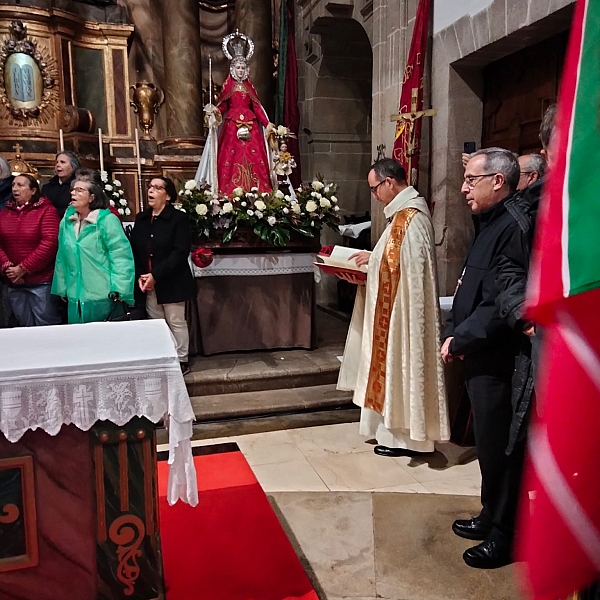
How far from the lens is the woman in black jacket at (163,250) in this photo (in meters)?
4.42

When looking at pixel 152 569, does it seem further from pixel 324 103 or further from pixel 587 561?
pixel 324 103

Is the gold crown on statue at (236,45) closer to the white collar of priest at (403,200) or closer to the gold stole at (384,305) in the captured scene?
the white collar of priest at (403,200)

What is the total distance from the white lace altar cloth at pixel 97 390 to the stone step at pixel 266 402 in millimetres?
2160

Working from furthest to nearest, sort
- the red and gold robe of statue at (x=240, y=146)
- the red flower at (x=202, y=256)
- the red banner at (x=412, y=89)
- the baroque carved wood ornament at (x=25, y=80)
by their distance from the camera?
the baroque carved wood ornament at (x=25, y=80) < the red and gold robe of statue at (x=240, y=146) < the red banner at (x=412, y=89) < the red flower at (x=202, y=256)

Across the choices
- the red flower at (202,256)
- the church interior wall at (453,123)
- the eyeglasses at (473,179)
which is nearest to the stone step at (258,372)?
the red flower at (202,256)

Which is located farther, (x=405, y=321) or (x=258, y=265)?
(x=258, y=265)

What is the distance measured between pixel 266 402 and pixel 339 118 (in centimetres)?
554

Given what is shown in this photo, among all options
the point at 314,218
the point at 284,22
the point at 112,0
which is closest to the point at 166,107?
the point at 112,0

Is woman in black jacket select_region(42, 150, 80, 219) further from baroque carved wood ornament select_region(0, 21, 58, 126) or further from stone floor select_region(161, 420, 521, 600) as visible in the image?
baroque carved wood ornament select_region(0, 21, 58, 126)

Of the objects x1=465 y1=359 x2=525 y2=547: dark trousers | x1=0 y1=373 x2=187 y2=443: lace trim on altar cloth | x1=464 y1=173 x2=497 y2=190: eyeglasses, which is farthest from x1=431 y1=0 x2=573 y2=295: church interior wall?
x1=0 y1=373 x2=187 y2=443: lace trim on altar cloth

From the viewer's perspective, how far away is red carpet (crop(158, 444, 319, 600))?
229cm

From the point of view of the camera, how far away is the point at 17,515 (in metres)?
2.01

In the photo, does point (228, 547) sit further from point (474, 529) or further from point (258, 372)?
point (258, 372)

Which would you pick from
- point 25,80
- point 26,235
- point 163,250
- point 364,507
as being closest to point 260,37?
point 25,80
